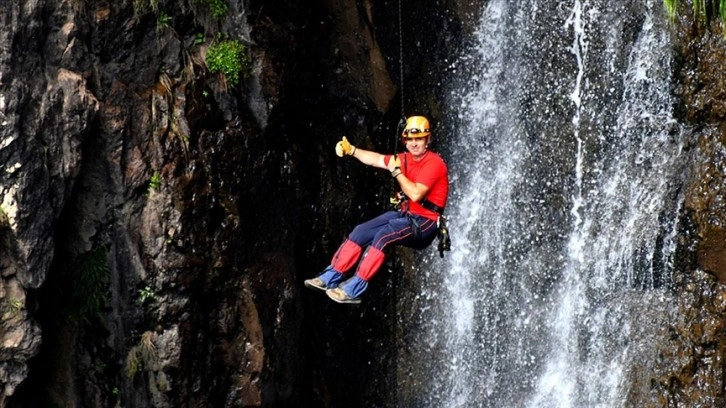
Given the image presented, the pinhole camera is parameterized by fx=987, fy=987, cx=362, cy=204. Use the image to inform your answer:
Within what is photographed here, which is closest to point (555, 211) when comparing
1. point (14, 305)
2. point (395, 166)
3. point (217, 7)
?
point (395, 166)

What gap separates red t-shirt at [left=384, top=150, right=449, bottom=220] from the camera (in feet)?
28.9

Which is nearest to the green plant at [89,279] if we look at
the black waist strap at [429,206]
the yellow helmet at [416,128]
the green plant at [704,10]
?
the black waist strap at [429,206]

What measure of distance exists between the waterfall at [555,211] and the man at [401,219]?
4121 mm

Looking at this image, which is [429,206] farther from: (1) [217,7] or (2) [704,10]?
(2) [704,10]

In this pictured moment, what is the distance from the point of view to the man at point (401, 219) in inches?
346

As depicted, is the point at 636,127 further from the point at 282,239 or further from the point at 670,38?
the point at 282,239

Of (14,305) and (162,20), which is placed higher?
(162,20)

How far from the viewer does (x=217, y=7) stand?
10.8 metres

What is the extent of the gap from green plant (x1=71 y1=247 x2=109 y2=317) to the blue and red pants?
9.17 ft

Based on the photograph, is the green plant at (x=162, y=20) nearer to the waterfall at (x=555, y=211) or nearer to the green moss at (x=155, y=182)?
the green moss at (x=155, y=182)

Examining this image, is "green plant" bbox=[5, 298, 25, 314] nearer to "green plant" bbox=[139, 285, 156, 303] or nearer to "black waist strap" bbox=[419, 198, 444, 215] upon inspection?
"green plant" bbox=[139, 285, 156, 303]

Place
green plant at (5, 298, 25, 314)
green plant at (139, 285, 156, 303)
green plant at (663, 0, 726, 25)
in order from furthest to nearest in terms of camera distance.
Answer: green plant at (663, 0, 726, 25) < green plant at (139, 285, 156, 303) < green plant at (5, 298, 25, 314)

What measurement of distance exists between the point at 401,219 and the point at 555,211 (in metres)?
4.34

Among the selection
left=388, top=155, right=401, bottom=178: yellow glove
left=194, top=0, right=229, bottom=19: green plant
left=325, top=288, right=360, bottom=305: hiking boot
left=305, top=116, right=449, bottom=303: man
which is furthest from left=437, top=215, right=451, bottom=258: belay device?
left=194, top=0, right=229, bottom=19: green plant
